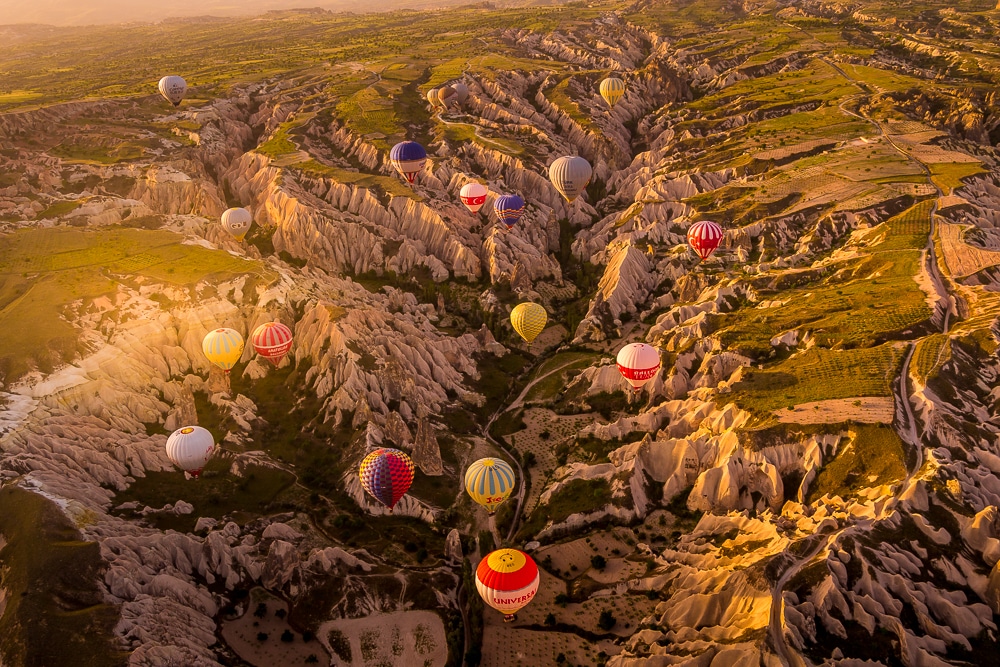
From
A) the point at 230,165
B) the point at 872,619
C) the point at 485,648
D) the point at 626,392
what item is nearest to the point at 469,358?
the point at 626,392

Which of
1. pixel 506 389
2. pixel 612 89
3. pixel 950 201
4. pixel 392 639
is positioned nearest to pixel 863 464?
pixel 392 639

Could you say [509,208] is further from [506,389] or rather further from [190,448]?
[190,448]

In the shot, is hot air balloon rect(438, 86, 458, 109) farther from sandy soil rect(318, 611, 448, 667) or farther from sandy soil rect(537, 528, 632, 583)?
sandy soil rect(318, 611, 448, 667)

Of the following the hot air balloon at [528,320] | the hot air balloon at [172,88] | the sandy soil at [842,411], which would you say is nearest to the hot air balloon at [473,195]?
the hot air balloon at [528,320]

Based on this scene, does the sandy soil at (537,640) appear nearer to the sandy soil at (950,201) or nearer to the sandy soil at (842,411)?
the sandy soil at (842,411)

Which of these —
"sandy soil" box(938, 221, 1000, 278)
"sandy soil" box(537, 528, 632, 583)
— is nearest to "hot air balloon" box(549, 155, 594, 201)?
"sandy soil" box(938, 221, 1000, 278)

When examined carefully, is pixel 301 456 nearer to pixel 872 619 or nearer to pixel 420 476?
pixel 420 476
